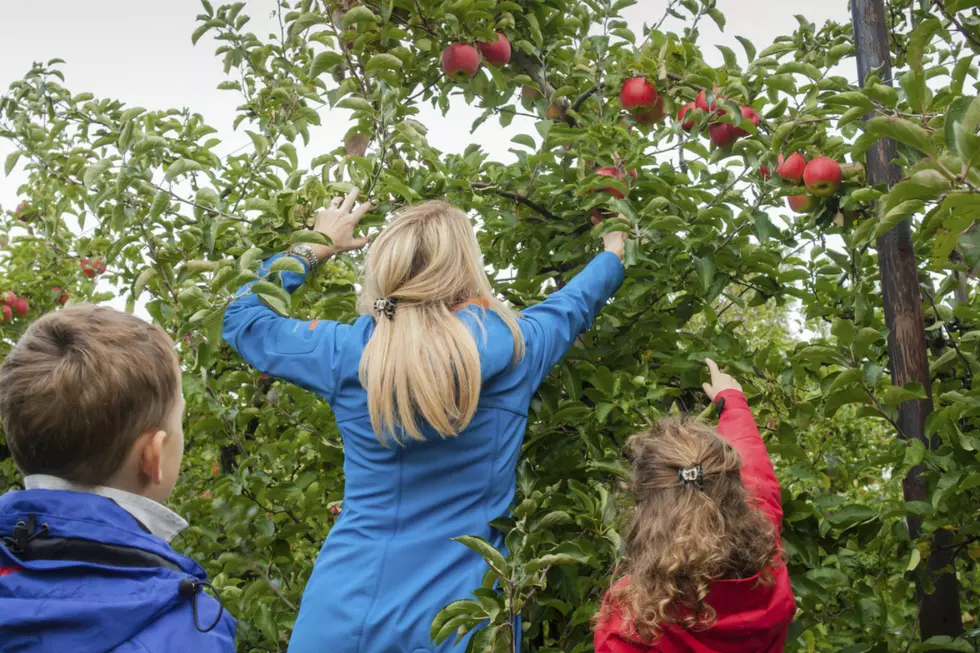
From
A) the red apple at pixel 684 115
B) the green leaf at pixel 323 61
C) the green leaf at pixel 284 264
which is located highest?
the red apple at pixel 684 115

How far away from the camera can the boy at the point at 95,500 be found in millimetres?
1163

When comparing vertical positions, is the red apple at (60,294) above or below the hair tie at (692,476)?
above

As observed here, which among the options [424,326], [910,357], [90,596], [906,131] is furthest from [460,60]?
[90,596]

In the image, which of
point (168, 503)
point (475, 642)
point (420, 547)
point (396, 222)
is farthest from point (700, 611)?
point (168, 503)

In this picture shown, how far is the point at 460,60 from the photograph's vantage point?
2.75 metres

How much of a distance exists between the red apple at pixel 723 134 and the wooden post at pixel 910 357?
346 millimetres

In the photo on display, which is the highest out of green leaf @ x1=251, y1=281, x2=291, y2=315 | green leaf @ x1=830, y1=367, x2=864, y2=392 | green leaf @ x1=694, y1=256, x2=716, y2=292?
green leaf @ x1=694, y1=256, x2=716, y2=292

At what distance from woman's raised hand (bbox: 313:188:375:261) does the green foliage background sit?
0.06 m

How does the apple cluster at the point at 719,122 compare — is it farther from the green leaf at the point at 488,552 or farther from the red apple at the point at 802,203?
the green leaf at the point at 488,552

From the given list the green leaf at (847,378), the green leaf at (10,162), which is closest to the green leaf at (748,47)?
the green leaf at (847,378)

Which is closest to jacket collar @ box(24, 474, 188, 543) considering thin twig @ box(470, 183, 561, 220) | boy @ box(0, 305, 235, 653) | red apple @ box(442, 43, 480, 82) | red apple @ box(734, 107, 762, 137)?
boy @ box(0, 305, 235, 653)

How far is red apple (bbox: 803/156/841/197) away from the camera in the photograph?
7.35ft

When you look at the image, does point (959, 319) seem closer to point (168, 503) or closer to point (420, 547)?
point (420, 547)

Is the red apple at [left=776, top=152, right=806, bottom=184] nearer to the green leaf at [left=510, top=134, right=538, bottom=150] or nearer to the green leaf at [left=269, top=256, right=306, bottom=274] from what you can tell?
the green leaf at [left=510, top=134, right=538, bottom=150]
